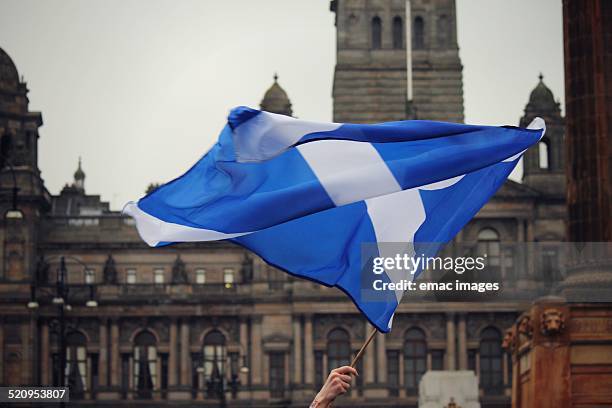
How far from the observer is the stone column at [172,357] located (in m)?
109

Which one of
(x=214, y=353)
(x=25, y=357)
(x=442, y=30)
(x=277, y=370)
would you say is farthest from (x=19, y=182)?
(x=442, y=30)

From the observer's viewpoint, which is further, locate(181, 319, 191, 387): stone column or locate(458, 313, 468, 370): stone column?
locate(181, 319, 191, 387): stone column

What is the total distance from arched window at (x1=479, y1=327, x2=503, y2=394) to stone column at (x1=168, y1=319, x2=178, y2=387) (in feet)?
63.2

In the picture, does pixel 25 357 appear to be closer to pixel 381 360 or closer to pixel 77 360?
pixel 77 360

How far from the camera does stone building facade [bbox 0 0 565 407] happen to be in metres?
108

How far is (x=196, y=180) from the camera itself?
1797 centimetres

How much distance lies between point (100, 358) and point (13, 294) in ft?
22.5

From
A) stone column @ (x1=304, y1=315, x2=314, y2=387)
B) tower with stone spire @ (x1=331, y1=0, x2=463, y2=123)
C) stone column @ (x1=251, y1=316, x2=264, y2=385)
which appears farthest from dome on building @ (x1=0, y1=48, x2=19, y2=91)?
stone column @ (x1=304, y1=315, x2=314, y2=387)

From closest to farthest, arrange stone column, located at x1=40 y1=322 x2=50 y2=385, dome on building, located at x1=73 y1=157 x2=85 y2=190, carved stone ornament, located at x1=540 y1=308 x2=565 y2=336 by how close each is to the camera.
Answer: carved stone ornament, located at x1=540 y1=308 x2=565 y2=336 < stone column, located at x1=40 y1=322 x2=50 y2=385 < dome on building, located at x1=73 y1=157 x2=85 y2=190

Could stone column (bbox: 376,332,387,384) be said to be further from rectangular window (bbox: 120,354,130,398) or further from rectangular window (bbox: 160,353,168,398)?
rectangular window (bbox: 120,354,130,398)

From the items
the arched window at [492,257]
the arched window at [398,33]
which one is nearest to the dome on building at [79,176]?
the arched window at [398,33]

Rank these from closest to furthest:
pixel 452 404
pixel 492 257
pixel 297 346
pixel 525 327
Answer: pixel 492 257
pixel 525 327
pixel 452 404
pixel 297 346

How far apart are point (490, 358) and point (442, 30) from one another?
80.0 ft

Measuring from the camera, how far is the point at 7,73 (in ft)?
376
